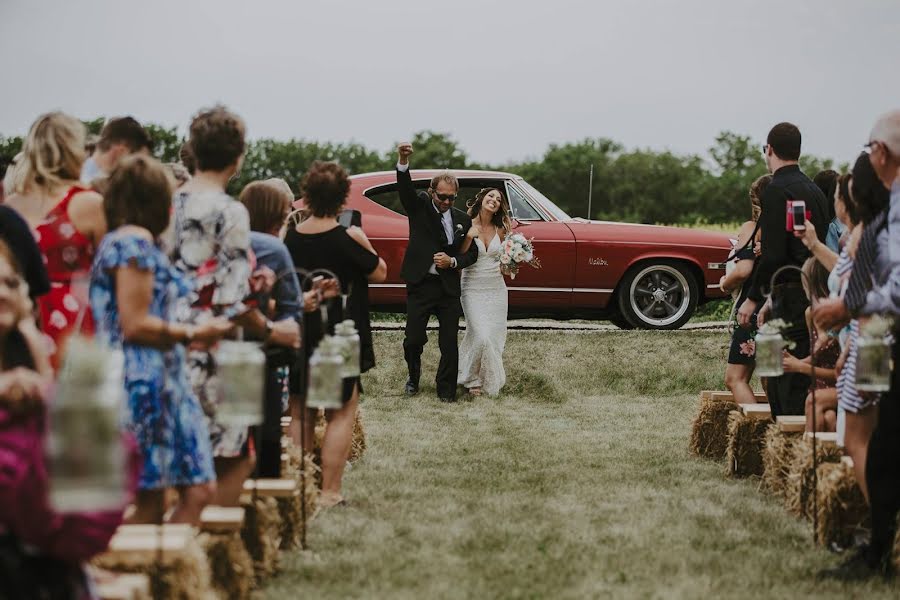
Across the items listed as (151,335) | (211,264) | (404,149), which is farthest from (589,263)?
(151,335)

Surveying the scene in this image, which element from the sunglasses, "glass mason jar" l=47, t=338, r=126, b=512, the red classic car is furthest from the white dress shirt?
"glass mason jar" l=47, t=338, r=126, b=512

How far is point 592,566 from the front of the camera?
568 cm

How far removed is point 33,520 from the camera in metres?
3.17

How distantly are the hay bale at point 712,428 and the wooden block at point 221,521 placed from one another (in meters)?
4.90

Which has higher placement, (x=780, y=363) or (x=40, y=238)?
(x=40, y=238)

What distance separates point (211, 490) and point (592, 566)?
2.02 metres

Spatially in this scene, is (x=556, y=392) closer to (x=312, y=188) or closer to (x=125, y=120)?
(x=312, y=188)

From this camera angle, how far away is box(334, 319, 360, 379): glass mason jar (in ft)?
19.0

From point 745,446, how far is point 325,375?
370 cm

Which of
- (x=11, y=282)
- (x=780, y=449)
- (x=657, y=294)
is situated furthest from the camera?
(x=657, y=294)

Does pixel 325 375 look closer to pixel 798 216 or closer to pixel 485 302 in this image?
pixel 798 216

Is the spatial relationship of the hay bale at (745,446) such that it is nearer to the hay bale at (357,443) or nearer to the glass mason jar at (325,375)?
the hay bale at (357,443)

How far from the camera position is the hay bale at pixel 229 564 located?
4.67 m

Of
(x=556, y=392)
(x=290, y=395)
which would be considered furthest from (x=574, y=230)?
(x=290, y=395)
